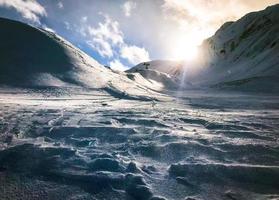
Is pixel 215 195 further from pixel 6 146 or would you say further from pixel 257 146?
pixel 6 146

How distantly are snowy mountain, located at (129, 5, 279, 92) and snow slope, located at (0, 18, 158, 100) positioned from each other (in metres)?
23.8

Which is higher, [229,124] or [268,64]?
[268,64]

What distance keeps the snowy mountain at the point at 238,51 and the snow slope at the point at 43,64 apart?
78.2ft

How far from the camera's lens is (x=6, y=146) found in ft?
18.2

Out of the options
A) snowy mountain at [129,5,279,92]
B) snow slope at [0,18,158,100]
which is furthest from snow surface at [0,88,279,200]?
snowy mountain at [129,5,279,92]

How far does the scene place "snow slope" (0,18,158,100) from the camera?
1434cm

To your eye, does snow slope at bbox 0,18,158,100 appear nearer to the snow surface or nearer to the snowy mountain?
the snow surface

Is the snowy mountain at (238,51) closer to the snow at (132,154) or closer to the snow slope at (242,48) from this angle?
the snow slope at (242,48)

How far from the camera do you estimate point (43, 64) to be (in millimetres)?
15961

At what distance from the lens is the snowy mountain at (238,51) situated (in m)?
42.7

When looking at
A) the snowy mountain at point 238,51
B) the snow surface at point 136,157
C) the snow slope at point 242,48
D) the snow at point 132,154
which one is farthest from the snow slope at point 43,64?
the snow slope at point 242,48

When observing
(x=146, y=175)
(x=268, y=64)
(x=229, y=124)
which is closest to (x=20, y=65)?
(x=229, y=124)

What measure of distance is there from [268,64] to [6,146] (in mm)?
37351

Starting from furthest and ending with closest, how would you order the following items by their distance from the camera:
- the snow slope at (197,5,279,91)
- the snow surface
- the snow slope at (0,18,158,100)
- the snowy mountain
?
the snow slope at (197,5,279,91) → the snowy mountain → the snow slope at (0,18,158,100) → the snow surface
